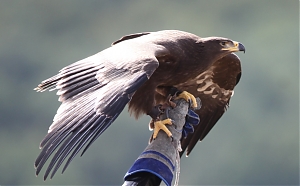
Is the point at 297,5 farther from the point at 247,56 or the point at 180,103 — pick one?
the point at 180,103

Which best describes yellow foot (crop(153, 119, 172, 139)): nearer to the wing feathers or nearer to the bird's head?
the wing feathers

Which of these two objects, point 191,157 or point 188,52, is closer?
point 188,52

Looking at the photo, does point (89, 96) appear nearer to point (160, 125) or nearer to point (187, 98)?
point (160, 125)

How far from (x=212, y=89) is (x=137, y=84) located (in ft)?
4.45

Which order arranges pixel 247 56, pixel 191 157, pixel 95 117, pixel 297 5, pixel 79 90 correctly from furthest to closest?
1. pixel 297 5
2. pixel 247 56
3. pixel 191 157
4. pixel 79 90
5. pixel 95 117

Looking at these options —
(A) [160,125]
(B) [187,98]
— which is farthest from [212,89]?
(A) [160,125]

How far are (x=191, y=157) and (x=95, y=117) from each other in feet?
26.7

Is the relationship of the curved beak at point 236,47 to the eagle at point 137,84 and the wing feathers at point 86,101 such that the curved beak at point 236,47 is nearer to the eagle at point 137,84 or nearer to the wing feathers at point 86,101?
the eagle at point 137,84

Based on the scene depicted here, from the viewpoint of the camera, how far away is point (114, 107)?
3.65 m

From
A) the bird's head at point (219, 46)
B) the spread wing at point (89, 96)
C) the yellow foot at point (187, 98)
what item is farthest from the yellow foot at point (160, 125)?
the bird's head at point (219, 46)

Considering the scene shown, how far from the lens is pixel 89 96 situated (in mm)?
3795

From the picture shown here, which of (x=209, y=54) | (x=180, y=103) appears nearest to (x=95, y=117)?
(x=180, y=103)

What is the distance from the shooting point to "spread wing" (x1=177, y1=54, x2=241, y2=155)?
193 inches

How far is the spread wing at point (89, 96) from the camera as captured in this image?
3.48 m
